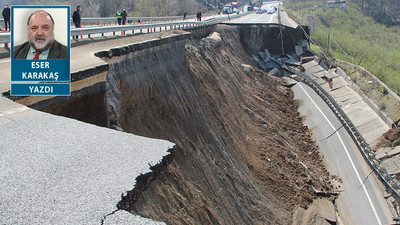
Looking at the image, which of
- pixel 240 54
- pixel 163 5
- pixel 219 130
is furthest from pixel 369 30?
pixel 219 130

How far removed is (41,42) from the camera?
8.20 meters

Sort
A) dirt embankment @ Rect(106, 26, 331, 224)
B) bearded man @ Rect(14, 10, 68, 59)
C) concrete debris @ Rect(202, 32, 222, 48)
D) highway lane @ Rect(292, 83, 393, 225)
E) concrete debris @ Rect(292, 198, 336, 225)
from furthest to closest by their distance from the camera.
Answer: concrete debris @ Rect(202, 32, 222, 48) → highway lane @ Rect(292, 83, 393, 225) → concrete debris @ Rect(292, 198, 336, 225) → dirt embankment @ Rect(106, 26, 331, 224) → bearded man @ Rect(14, 10, 68, 59)

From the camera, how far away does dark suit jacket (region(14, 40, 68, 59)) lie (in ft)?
27.0

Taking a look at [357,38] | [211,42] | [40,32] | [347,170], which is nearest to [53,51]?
[40,32]

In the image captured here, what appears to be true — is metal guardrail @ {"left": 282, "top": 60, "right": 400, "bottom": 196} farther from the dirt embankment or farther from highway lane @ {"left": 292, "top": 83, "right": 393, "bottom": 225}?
the dirt embankment

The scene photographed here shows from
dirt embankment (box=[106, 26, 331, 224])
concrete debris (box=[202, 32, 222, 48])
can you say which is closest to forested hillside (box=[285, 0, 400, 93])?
concrete debris (box=[202, 32, 222, 48])

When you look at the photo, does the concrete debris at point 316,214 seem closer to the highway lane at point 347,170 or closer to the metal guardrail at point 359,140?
the highway lane at point 347,170

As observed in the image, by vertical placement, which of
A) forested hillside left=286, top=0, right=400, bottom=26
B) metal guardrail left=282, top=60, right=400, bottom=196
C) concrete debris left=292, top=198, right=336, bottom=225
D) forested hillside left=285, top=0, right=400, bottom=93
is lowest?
concrete debris left=292, top=198, right=336, bottom=225

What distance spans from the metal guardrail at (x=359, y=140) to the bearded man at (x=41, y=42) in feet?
50.6

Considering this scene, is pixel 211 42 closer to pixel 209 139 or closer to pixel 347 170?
pixel 347 170

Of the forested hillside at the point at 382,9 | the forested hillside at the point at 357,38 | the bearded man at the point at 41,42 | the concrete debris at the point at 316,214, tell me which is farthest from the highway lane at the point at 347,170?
the forested hillside at the point at 382,9

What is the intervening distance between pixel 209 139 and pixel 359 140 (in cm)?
1134

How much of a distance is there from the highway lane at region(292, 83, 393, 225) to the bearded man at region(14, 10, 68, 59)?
1366 centimetres

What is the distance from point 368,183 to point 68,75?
15.8 metres
